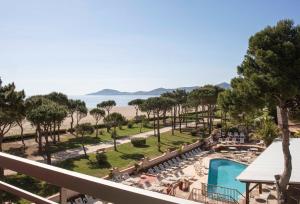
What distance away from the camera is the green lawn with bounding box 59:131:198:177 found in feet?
78.2

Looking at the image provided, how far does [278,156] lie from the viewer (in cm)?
1476

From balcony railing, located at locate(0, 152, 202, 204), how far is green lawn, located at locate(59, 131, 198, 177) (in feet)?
68.6

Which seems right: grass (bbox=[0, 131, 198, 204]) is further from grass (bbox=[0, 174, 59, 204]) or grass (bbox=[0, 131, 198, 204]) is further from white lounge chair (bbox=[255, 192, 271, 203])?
white lounge chair (bbox=[255, 192, 271, 203])

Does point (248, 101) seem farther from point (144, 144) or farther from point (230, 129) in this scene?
point (230, 129)

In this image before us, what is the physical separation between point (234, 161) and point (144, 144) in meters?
11.2

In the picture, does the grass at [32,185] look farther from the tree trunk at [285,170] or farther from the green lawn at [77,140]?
the tree trunk at [285,170]

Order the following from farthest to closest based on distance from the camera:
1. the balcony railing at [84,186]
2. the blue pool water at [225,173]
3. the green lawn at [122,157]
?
the green lawn at [122,157]
the blue pool water at [225,173]
the balcony railing at [84,186]

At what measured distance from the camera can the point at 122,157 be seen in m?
28.3

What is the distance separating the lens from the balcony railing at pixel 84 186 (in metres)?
1.22

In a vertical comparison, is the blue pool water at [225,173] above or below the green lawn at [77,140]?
below

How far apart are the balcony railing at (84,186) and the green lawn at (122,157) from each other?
20.9 metres

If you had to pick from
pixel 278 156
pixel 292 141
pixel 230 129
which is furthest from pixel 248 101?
pixel 230 129

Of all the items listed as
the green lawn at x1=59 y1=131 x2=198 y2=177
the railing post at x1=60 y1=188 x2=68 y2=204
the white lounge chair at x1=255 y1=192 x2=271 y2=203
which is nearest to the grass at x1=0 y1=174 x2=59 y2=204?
the green lawn at x1=59 y1=131 x2=198 y2=177

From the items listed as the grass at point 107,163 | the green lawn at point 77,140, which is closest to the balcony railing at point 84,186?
the grass at point 107,163
